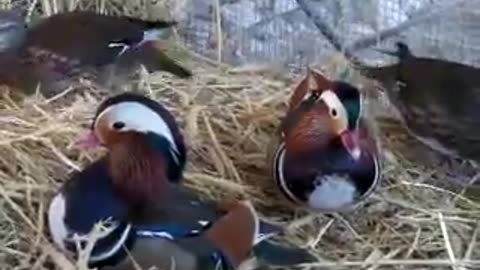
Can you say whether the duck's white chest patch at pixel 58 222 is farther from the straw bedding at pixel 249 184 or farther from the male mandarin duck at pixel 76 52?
the male mandarin duck at pixel 76 52

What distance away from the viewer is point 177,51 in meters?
2.70

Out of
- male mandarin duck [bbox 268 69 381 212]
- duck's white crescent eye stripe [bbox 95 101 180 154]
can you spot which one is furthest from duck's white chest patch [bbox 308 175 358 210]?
duck's white crescent eye stripe [bbox 95 101 180 154]

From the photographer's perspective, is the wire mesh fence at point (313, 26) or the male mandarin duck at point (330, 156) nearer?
the male mandarin duck at point (330, 156)

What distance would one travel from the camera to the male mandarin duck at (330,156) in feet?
6.11

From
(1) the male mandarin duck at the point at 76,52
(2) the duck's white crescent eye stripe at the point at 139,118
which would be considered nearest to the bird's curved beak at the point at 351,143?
(2) the duck's white crescent eye stripe at the point at 139,118

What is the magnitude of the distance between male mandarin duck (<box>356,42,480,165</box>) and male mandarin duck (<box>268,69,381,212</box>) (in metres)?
0.31

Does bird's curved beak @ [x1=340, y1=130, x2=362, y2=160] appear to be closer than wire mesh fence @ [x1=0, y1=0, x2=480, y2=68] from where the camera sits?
Yes

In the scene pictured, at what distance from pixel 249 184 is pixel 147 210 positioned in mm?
414

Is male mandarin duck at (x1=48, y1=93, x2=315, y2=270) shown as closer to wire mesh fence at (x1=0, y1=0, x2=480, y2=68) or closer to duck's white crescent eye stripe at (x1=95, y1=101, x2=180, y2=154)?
duck's white crescent eye stripe at (x1=95, y1=101, x2=180, y2=154)

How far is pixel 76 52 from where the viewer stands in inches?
93.2

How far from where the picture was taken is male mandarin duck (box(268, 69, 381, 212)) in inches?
73.4

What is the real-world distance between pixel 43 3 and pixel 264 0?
0.52 metres

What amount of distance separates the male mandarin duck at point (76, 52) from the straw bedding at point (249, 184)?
0.05 meters

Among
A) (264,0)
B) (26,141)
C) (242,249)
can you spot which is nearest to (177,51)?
(264,0)
